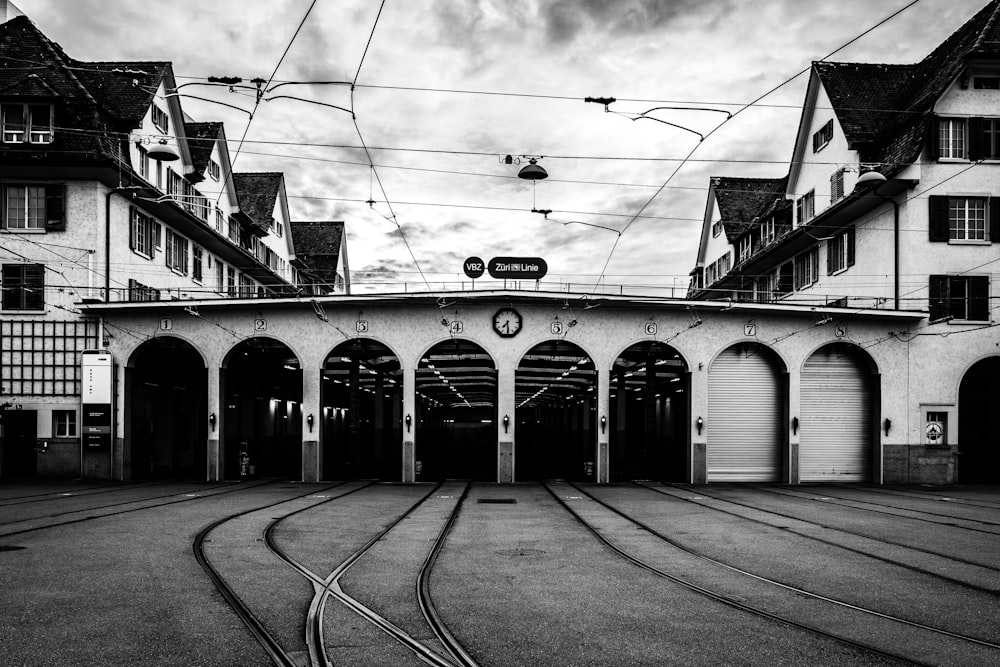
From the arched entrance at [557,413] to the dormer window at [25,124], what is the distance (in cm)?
2153

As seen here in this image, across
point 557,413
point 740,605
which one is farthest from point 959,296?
point 557,413

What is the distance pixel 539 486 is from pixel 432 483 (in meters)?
4.52

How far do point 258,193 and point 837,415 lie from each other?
1674 inches

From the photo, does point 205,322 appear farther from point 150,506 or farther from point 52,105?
point 150,506

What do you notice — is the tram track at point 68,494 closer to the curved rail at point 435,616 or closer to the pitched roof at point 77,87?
the pitched roof at point 77,87

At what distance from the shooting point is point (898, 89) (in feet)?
136

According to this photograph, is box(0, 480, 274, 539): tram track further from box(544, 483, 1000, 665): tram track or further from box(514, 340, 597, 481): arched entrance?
box(514, 340, 597, 481): arched entrance

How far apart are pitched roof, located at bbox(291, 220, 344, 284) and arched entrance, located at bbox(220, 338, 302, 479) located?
11.6 m

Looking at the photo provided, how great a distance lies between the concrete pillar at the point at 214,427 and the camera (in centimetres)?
3416

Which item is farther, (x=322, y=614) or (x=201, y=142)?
(x=201, y=142)

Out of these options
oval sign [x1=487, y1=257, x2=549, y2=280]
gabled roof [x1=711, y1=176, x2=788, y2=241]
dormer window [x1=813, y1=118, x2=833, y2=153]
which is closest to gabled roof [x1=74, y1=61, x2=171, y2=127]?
oval sign [x1=487, y1=257, x2=549, y2=280]

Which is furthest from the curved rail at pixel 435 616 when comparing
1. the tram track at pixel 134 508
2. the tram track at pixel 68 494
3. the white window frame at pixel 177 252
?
the white window frame at pixel 177 252

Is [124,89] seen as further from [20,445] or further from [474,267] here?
[474,267]

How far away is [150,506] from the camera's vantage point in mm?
22641
